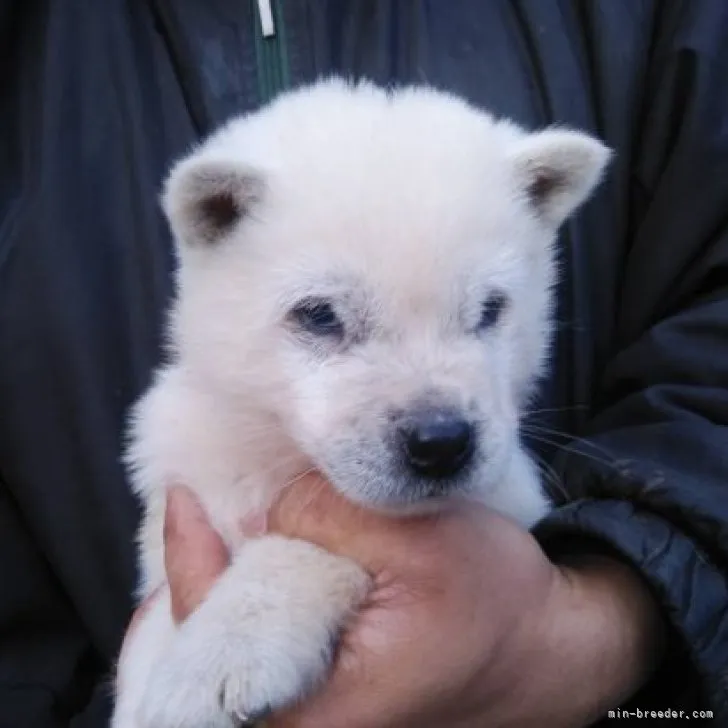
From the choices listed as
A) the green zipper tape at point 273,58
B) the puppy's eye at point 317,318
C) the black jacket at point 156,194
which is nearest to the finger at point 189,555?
the black jacket at point 156,194

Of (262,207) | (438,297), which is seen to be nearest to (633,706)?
(438,297)

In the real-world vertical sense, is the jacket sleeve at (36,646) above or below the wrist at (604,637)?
below

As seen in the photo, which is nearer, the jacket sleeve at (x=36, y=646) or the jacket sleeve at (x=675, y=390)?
the jacket sleeve at (x=675, y=390)

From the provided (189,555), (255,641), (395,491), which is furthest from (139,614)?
(395,491)

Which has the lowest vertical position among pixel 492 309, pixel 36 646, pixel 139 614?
pixel 36 646

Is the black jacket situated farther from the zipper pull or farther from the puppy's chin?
the puppy's chin

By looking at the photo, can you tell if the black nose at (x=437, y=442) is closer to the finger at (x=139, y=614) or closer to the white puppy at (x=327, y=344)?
the white puppy at (x=327, y=344)

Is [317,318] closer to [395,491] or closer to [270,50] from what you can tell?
[395,491]
